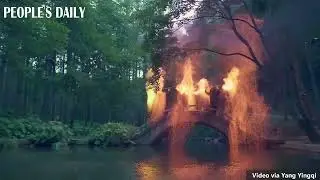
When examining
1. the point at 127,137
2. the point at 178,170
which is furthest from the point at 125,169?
the point at 127,137

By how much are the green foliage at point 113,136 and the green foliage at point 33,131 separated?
5.53 feet

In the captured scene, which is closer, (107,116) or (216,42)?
(216,42)

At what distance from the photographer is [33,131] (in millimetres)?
26484

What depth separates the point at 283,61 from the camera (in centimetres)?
2450

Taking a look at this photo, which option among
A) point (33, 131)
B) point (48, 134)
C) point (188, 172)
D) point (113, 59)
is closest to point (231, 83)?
point (48, 134)

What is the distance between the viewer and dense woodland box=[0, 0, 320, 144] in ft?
77.0

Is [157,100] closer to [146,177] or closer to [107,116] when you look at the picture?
[107,116]

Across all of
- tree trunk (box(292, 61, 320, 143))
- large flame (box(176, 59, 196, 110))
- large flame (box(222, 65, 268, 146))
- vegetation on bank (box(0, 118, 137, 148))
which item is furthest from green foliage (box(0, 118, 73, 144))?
tree trunk (box(292, 61, 320, 143))

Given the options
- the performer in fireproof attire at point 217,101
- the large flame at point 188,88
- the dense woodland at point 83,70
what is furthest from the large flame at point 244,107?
the dense woodland at point 83,70

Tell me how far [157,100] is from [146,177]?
59.2 ft

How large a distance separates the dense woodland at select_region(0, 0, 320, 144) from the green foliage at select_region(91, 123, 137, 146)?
416 centimetres

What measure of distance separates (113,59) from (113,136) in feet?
34.2

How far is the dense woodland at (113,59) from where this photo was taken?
23469 mm

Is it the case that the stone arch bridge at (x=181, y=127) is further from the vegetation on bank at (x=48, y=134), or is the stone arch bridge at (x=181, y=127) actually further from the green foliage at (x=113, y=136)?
the vegetation on bank at (x=48, y=134)
